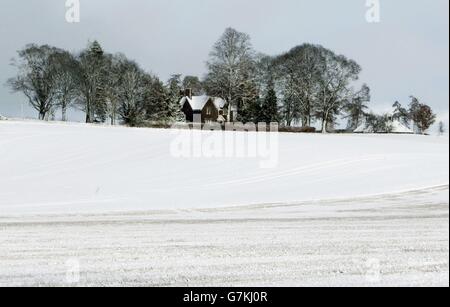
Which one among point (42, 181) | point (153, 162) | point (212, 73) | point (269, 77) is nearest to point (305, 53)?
point (269, 77)

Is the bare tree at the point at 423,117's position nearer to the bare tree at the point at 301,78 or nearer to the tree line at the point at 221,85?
the tree line at the point at 221,85

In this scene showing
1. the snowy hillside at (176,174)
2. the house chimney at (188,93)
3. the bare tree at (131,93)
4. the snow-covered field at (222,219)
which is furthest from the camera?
the house chimney at (188,93)

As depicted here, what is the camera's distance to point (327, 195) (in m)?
17.0

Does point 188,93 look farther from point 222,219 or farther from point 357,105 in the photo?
point 222,219

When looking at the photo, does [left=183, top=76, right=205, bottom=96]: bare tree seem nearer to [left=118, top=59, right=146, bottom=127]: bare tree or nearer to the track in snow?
[left=118, top=59, right=146, bottom=127]: bare tree

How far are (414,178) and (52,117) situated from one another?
5995 centimetres

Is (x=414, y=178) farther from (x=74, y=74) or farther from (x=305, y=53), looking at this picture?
(x=74, y=74)

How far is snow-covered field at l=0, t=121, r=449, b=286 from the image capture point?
7344 mm

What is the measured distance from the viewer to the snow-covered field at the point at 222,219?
7344mm

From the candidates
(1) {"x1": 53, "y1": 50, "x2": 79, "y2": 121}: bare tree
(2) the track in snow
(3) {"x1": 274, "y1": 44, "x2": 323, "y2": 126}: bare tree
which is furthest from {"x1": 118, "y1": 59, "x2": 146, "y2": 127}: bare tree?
(2) the track in snow

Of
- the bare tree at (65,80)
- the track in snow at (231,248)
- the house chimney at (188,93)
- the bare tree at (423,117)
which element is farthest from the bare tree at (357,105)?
the track in snow at (231,248)

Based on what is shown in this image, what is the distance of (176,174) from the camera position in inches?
880

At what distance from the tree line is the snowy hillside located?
30.1 metres

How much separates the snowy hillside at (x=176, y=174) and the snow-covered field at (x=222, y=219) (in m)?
0.08
